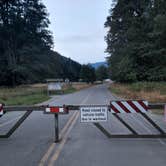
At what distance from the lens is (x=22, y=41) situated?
53469 millimetres

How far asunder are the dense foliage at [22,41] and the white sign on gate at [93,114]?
4199 cm

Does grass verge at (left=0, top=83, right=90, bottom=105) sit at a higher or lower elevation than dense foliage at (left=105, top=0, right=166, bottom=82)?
lower

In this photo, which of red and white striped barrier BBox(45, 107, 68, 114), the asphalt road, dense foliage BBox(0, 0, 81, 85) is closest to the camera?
the asphalt road

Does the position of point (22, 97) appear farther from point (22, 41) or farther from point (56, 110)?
point (22, 41)

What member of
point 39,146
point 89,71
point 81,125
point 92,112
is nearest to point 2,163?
point 39,146

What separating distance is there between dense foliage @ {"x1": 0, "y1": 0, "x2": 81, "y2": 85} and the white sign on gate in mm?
41994

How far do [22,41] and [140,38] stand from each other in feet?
75.1

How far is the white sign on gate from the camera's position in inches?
322

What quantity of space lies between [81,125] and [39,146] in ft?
12.0

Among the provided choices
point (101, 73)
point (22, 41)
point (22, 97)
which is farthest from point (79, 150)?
point (101, 73)

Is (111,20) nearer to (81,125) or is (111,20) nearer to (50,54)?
(50,54)

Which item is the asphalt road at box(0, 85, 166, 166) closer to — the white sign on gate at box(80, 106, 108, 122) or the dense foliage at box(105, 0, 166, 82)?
the white sign on gate at box(80, 106, 108, 122)

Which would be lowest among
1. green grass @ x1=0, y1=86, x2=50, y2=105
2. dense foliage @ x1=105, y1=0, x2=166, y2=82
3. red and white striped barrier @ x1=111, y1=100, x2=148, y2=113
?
green grass @ x1=0, y1=86, x2=50, y2=105

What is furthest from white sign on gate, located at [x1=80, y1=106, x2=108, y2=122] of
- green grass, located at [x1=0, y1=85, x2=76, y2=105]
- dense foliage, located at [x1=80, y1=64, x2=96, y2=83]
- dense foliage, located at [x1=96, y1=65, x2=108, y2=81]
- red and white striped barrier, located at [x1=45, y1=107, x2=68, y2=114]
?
dense foliage, located at [x1=96, y1=65, x2=108, y2=81]
